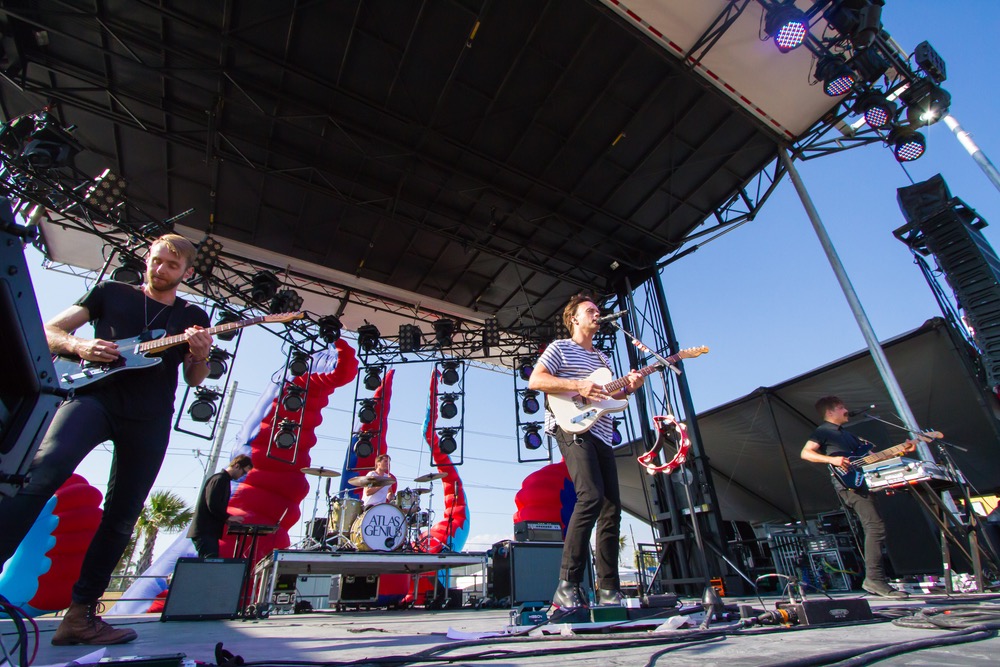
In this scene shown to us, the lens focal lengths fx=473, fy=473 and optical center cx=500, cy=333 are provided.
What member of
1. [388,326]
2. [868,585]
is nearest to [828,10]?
[868,585]

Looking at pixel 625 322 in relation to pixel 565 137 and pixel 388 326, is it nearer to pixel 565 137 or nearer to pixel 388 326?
pixel 565 137

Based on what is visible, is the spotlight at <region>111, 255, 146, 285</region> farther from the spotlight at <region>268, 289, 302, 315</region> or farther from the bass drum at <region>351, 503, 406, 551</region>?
the bass drum at <region>351, 503, 406, 551</region>

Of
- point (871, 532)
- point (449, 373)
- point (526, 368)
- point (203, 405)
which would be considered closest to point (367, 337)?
point (449, 373)

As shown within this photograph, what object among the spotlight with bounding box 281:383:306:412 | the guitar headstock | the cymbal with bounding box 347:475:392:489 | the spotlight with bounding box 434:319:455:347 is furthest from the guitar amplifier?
the spotlight with bounding box 434:319:455:347

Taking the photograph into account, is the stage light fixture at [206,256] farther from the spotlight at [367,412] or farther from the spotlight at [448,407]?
the spotlight at [448,407]

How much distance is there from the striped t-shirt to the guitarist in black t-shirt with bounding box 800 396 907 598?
242 centimetres

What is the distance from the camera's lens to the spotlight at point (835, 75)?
6027mm

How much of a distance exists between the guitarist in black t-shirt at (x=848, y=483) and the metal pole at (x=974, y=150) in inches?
177

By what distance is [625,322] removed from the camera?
925 centimetres

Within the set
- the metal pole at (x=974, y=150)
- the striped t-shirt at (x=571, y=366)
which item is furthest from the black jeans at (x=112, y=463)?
the metal pole at (x=974, y=150)

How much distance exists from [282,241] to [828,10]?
30.3ft

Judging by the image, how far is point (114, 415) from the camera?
206cm

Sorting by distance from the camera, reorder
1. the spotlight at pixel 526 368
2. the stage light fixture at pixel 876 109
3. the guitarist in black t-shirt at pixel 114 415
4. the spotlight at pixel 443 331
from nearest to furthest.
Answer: the guitarist in black t-shirt at pixel 114 415, the stage light fixture at pixel 876 109, the spotlight at pixel 443 331, the spotlight at pixel 526 368

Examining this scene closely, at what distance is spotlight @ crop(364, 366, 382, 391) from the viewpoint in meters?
10.5
